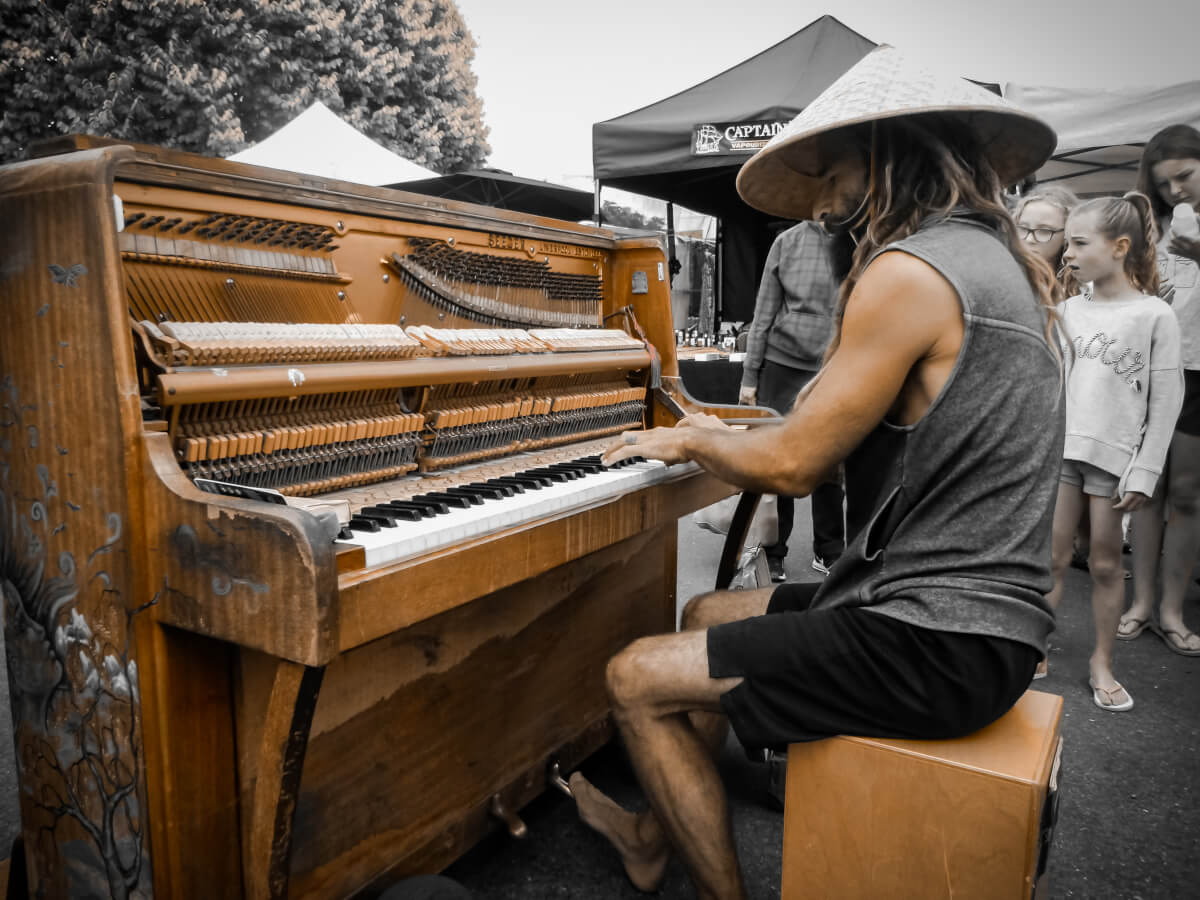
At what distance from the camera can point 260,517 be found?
46.3 inches

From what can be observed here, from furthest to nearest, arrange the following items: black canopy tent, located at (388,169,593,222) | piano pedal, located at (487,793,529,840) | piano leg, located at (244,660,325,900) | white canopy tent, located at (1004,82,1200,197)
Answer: black canopy tent, located at (388,169,593,222)
white canopy tent, located at (1004,82,1200,197)
piano pedal, located at (487,793,529,840)
piano leg, located at (244,660,325,900)

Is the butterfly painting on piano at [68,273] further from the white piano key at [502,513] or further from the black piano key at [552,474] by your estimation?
the black piano key at [552,474]

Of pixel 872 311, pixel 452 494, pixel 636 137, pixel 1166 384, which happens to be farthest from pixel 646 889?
pixel 636 137

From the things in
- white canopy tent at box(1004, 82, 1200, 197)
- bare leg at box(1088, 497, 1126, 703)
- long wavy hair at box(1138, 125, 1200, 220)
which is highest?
white canopy tent at box(1004, 82, 1200, 197)

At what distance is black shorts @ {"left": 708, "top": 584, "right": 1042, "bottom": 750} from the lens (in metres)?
1.42

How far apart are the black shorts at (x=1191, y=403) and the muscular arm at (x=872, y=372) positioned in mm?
3033

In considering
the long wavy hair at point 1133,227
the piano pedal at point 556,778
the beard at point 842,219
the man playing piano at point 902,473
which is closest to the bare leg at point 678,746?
the man playing piano at point 902,473

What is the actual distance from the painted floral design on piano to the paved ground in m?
0.92

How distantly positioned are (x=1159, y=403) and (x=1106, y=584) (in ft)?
2.55

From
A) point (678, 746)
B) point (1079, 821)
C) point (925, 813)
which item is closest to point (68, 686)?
point (678, 746)

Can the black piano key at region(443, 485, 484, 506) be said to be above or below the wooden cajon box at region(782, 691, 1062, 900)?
above

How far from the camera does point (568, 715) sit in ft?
8.63

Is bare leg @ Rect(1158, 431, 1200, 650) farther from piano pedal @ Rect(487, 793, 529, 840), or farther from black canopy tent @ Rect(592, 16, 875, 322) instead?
black canopy tent @ Rect(592, 16, 875, 322)

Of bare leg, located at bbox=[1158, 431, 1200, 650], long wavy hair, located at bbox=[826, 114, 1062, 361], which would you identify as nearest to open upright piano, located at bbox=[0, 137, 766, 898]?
long wavy hair, located at bbox=[826, 114, 1062, 361]
